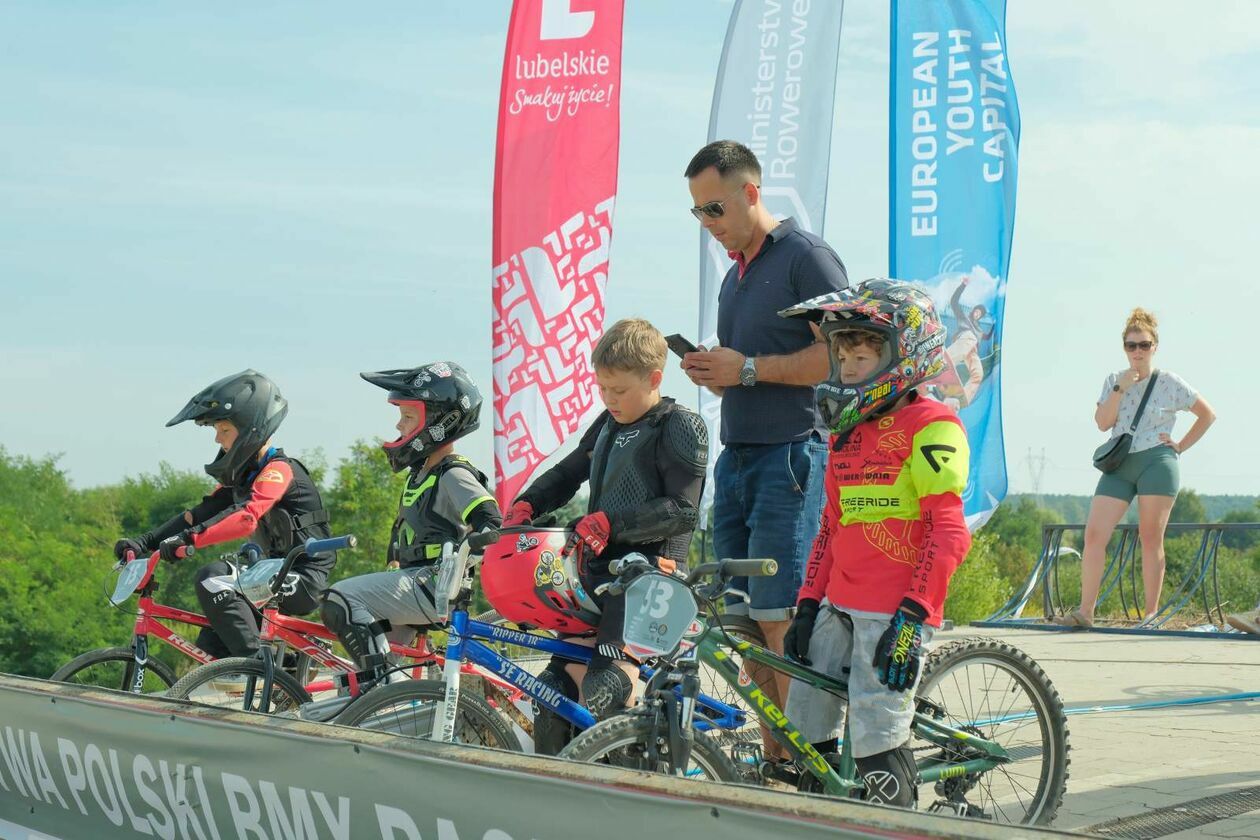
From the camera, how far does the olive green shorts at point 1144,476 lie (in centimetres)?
1053

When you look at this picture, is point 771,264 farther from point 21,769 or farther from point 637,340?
point 21,769

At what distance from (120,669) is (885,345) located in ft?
13.5

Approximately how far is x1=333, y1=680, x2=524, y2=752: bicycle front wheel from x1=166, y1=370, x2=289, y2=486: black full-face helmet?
2.88 meters

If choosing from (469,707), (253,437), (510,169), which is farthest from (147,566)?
(510,169)

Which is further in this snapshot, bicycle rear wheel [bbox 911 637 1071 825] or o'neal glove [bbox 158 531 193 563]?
o'neal glove [bbox 158 531 193 563]

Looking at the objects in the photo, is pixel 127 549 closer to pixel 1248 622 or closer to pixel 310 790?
pixel 310 790

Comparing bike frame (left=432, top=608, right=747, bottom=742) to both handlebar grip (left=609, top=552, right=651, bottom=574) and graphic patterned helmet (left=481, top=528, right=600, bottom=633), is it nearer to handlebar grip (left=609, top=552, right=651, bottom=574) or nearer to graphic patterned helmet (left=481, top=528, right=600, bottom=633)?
graphic patterned helmet (left=481, top=528, right=600, bottom=633)

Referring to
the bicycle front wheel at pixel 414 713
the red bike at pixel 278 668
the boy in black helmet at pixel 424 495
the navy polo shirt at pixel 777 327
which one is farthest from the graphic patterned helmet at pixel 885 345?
the boy in black helmet at pixel 424 495

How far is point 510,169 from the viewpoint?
11.5 metres

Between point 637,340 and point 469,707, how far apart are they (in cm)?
136

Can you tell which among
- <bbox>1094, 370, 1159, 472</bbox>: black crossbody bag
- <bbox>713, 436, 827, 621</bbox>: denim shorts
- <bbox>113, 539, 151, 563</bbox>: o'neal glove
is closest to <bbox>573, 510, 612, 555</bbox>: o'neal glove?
<bbox>713, 436, 827, 621</bbox>: denim shorts

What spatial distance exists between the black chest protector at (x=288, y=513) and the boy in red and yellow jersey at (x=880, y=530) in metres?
3.50

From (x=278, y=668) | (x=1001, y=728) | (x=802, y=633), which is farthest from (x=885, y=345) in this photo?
(x=278, y=668)

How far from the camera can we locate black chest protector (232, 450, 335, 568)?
7.00m
